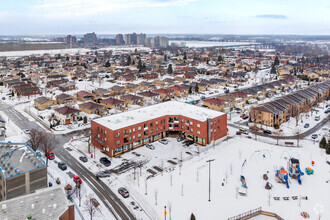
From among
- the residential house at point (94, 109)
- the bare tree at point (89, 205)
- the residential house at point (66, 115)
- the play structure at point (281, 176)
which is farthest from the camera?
the residential house at point (94, 109)

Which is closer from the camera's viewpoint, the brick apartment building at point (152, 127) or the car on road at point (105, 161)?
the car on road at point (105, 161)

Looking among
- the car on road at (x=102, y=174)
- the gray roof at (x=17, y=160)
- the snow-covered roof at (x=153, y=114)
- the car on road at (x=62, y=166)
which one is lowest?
the car on road at (x=102, y=174)

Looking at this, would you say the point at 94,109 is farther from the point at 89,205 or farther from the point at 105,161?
the point at 89,205

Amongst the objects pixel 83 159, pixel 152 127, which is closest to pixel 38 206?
pixel 83 159

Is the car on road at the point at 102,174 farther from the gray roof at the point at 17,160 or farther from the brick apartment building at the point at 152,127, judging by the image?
the gray roof at the point at 17,160

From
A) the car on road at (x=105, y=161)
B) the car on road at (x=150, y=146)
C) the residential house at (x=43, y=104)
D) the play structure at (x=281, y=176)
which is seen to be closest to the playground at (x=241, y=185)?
the play structure at (x=281, y=176)

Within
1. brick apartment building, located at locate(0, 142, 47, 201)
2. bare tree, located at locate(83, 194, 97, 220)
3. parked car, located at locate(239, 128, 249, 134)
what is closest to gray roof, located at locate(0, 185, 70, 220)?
bare tree, located at locate(83, 194, 97, 220)
